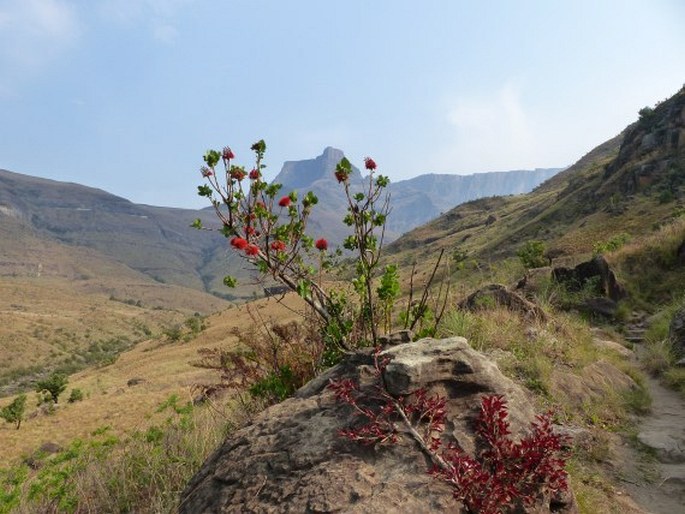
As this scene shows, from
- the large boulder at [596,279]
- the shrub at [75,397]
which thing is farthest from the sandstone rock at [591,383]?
the shrub at [75,397]

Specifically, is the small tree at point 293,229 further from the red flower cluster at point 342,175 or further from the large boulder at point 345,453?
the large boulder at point 345,453

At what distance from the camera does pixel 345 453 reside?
2955 millimetres

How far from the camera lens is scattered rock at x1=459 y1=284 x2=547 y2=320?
8.95 metres

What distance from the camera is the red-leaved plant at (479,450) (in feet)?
8.67

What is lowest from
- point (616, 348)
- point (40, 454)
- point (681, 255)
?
point (40, 454)

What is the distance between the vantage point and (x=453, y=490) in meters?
2.69

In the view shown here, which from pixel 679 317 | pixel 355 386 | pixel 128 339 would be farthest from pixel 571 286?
pixel 128 339

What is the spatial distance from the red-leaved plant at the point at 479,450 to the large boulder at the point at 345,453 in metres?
0.07

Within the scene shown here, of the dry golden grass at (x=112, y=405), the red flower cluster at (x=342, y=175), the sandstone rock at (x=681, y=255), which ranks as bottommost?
the dry golden grass at (x=112, y=405)

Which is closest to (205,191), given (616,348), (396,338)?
(396,338)

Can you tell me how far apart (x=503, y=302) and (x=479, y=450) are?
6.72 m

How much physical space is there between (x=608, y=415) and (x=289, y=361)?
3.89m

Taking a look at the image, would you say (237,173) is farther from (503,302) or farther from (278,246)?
(503,302)

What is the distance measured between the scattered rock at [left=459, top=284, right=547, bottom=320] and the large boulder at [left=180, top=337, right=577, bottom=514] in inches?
219
